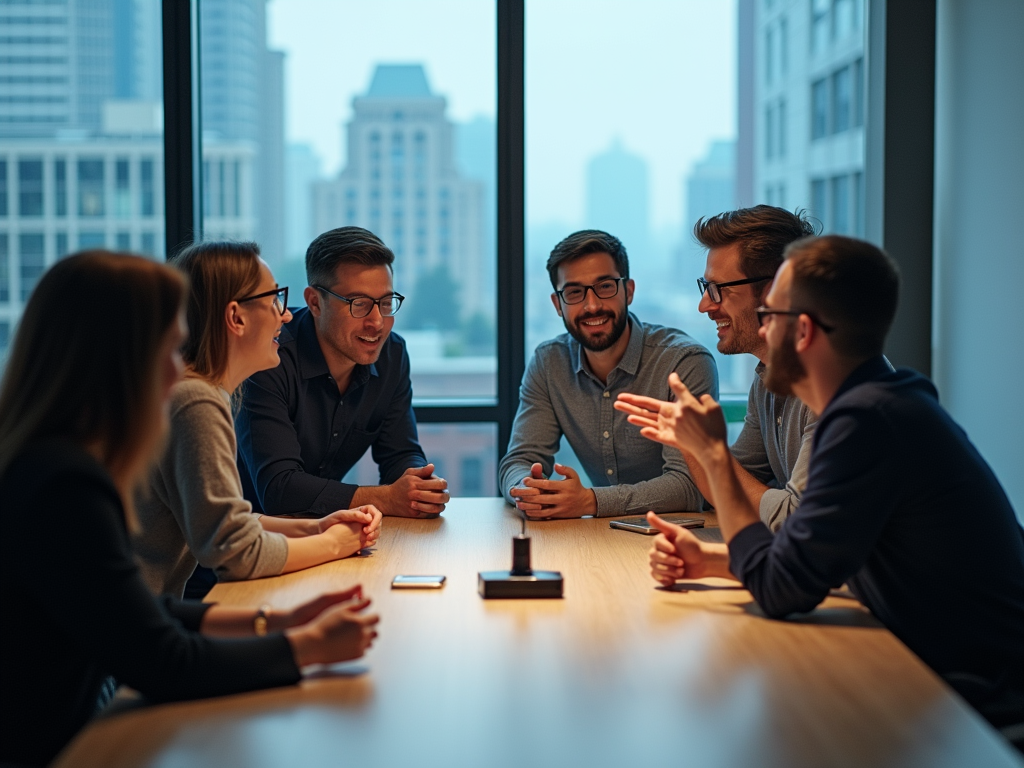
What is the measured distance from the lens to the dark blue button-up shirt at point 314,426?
2.62 meters

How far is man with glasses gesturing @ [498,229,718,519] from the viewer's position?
9.95ft

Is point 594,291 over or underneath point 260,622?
over

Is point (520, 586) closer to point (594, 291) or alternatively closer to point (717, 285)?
point (717, 285)

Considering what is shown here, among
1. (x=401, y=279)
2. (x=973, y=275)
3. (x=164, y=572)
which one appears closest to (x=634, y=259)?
(x=401, y=279)

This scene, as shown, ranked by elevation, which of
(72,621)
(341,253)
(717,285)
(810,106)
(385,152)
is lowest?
(72,621)

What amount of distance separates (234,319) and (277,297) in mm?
142

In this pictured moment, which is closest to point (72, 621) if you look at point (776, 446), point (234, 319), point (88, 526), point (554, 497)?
point (88, 526)

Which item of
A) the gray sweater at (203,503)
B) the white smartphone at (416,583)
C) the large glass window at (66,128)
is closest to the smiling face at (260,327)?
the gray sweater at (203,503)

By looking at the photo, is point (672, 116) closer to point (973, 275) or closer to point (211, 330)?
point (973, 275)

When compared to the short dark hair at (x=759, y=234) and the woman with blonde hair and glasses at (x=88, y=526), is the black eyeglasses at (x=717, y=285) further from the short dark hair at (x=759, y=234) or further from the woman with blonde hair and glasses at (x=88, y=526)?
the woman with blonde hair and glasses at (x=88, y=526)

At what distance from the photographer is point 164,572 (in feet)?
6.64

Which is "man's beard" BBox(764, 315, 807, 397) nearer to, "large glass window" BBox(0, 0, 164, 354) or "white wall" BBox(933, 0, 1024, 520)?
"white wall" BBox(933, 0, 1024, 520)

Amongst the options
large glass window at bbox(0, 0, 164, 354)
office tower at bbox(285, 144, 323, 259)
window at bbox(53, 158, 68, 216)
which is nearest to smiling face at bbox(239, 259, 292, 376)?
office tower at bbox(285, 144, 323, 259)

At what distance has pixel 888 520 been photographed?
1.69 metres
